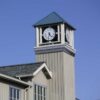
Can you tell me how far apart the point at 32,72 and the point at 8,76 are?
3557mm

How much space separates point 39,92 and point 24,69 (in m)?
2.27

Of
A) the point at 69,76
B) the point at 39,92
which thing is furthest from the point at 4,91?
the point at 69,76

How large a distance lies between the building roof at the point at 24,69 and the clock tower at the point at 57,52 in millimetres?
1509

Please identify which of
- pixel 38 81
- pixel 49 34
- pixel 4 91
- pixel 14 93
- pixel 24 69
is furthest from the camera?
pixel 49 34

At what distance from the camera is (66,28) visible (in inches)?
1879

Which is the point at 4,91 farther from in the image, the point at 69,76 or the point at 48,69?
the point at 69,76

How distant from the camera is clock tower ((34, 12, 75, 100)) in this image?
148 feet

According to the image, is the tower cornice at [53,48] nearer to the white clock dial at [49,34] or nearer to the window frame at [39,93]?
the white clock dial at [49,34]

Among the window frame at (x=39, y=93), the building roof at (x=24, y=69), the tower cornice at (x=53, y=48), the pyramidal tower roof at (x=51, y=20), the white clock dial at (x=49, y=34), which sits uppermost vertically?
the pyramidal tower roof at (x=51, y=20)

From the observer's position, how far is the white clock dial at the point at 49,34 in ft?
154

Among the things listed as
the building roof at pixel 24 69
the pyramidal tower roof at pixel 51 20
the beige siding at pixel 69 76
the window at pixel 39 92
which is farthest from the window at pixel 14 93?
the pyramidal tower roof at pixel 51 20

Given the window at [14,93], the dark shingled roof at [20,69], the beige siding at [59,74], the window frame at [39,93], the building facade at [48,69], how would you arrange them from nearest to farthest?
the window at [14,93] → the building facade at [48,69] → the dark shingled roof at [20,69] → the window frame at [39,93] → the beige siding at [59,74]

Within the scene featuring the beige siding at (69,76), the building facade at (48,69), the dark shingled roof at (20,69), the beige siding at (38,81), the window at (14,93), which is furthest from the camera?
the beige siding at (69,76)

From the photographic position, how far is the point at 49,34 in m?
47.2
